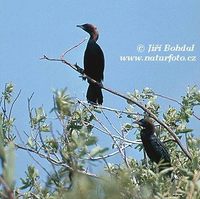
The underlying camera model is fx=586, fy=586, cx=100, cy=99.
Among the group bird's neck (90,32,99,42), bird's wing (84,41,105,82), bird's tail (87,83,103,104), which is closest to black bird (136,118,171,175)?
bird's tail (87,83,103,104)

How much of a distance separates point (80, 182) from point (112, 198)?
0.21 ft

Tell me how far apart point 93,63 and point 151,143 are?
2050 millimetres

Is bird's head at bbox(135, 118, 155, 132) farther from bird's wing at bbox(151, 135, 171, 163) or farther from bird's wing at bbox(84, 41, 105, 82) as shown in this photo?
bird's wing at bbox(84, 41, 105, 82)

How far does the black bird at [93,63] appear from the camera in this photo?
5684 millimetres

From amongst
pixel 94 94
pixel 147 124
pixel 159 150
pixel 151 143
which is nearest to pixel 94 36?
pixel 94 94

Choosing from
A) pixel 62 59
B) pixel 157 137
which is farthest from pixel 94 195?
pixel 157 137

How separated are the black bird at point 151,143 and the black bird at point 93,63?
4.33 ft

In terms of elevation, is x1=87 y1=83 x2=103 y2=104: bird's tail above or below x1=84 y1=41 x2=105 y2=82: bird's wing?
below

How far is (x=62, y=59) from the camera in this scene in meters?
3.45

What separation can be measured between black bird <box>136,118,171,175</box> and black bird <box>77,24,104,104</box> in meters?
1.32

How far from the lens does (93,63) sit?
6.10m

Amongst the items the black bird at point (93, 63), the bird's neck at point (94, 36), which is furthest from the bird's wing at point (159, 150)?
the bird's neck at point (94, 36)

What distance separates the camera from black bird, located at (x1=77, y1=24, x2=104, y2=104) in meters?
5.68

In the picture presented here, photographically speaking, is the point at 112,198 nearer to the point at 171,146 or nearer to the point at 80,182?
the point at 80,182
